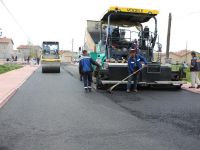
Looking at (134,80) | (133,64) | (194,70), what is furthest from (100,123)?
(194,70)

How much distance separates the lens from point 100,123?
8711mm

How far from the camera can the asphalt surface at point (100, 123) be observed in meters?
6.81

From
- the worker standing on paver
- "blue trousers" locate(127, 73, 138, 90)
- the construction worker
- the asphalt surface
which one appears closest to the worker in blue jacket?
"blue trousers" locate(127, 73, 138, 90)

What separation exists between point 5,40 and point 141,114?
490 feet

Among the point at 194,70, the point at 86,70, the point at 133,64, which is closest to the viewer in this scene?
the point at 133,64

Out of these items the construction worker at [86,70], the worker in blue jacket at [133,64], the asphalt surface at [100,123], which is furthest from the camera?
the construction worker at [86,70]

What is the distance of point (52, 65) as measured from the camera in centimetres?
3375

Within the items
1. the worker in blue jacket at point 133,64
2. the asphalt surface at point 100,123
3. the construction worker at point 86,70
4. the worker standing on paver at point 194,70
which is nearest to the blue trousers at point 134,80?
the worker in blue jacket at point 133,64

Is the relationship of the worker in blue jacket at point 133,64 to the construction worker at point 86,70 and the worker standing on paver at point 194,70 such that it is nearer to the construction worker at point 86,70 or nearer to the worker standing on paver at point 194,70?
the construction worker at point 86,70

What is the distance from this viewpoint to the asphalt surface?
6.81 meters

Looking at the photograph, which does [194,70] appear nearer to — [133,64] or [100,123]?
[133,64]

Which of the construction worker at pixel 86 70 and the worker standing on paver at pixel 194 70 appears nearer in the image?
the construction worker at pixel 86 70

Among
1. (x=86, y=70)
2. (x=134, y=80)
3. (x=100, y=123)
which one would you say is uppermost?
(x=86, y=70)

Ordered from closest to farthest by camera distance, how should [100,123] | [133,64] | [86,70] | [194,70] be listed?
[100,123]
[133,64]
[86,70]
[194,70]
